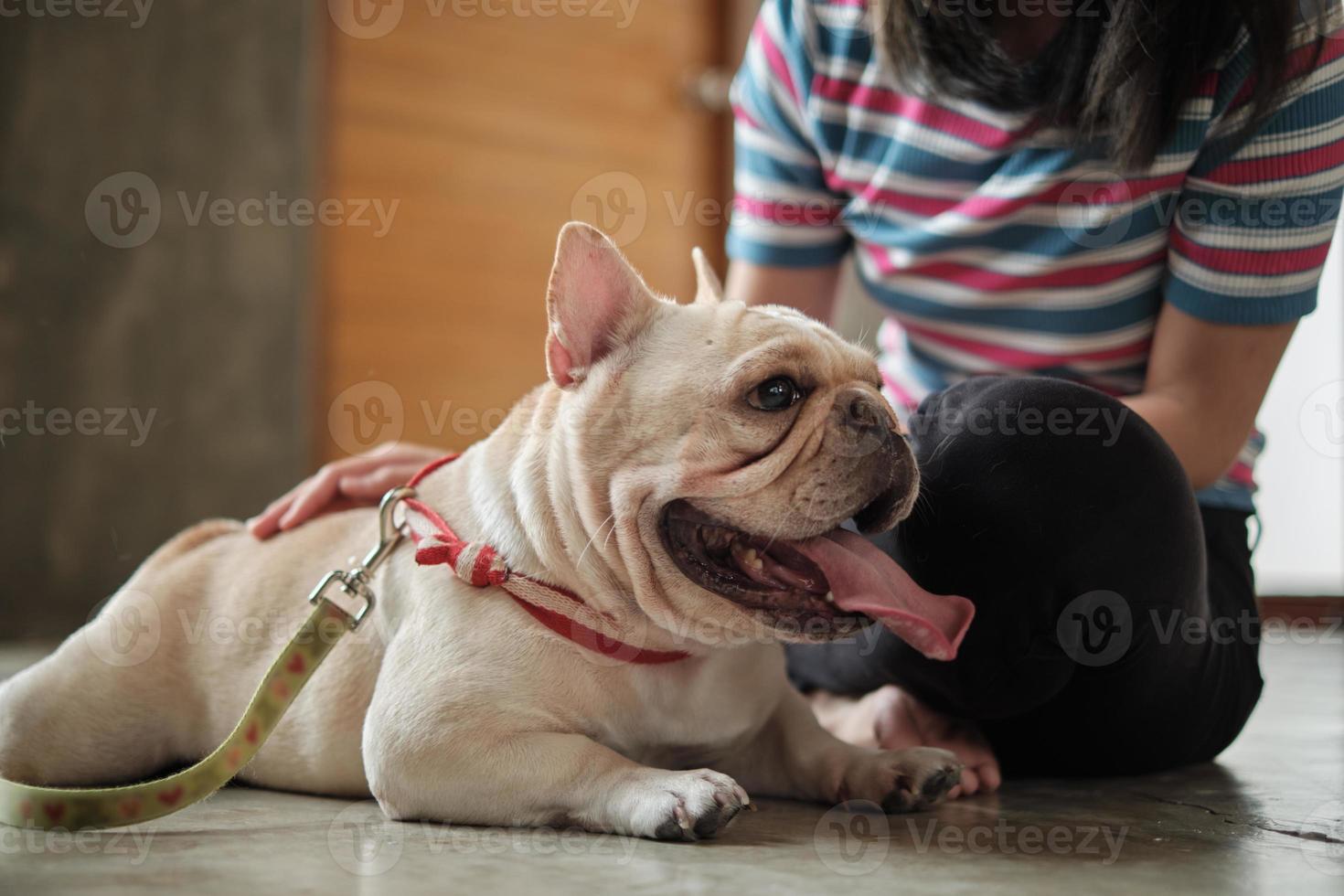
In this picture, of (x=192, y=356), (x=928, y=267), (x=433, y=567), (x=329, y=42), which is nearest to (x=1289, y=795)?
(x=928, y=267)

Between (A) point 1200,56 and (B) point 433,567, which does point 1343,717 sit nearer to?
(A) point 1200,56

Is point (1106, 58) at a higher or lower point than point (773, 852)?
higher

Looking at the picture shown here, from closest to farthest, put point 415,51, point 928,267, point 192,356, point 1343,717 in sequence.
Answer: point 928,267, point 1343,717, point 192,356, point 415,51

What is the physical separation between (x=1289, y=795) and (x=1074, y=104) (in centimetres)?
89

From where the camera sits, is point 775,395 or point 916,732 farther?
point 916,732

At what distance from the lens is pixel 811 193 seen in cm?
194

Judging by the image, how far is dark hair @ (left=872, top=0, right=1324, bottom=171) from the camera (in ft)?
4.78

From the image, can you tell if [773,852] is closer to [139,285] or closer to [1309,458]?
[139,285]

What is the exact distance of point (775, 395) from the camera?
4.17 feet

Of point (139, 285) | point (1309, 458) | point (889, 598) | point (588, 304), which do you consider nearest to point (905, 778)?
point (889, 598)

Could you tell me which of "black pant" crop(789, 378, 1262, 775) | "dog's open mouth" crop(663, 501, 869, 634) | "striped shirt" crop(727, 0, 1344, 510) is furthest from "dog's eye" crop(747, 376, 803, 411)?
"striped shirt" crop(727, 0, 1344, 510)

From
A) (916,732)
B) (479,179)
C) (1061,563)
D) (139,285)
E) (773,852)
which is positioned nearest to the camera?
(773,852)

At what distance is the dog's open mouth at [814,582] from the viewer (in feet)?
3.96

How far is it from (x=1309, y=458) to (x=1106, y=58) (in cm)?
291
